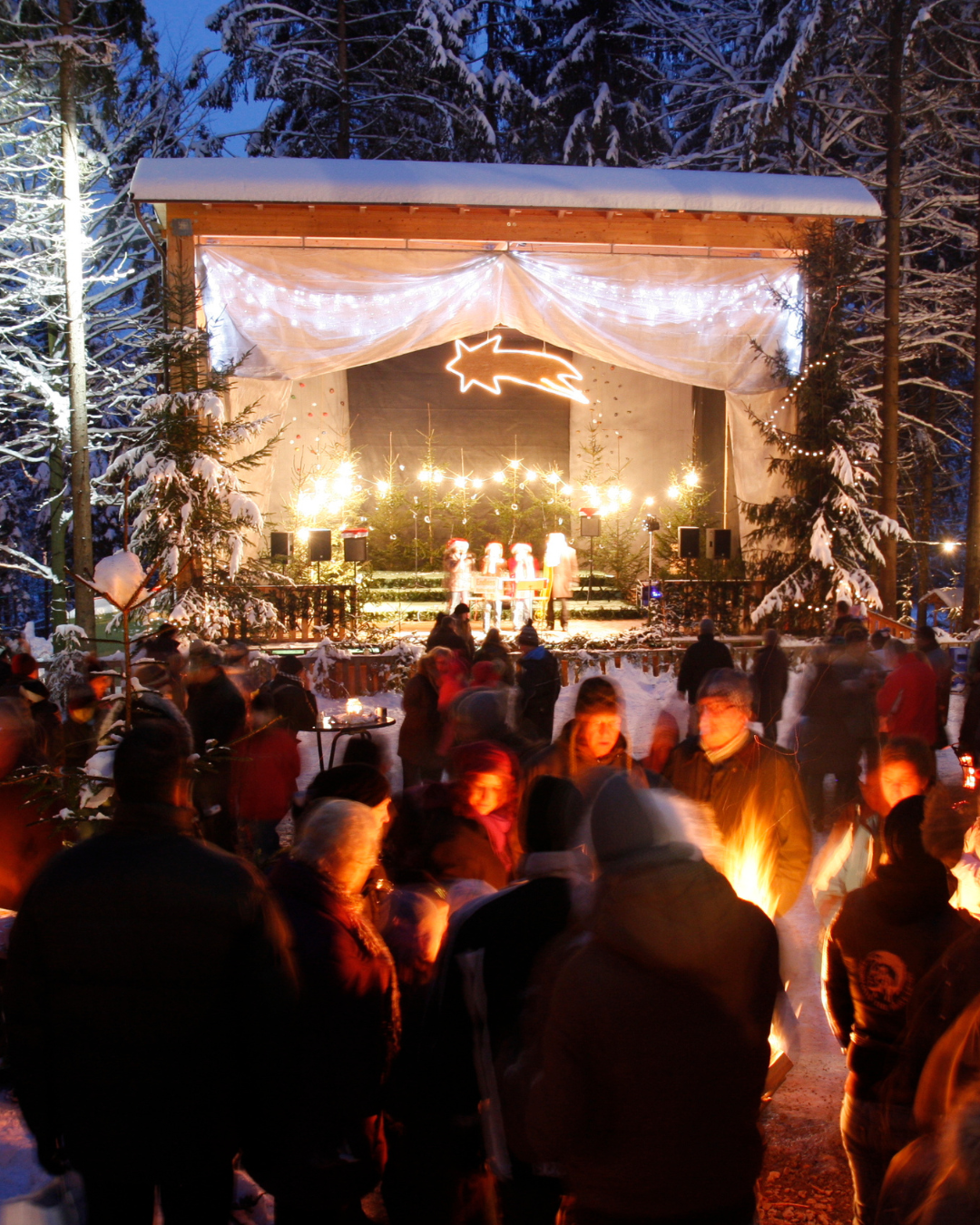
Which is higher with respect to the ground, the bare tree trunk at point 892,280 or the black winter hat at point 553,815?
the bare tree trunk at point 892,280

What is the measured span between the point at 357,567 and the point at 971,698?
10.6 metres

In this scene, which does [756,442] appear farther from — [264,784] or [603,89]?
[603,89]

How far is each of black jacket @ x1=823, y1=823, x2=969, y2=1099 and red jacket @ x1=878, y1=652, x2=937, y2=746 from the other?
4293 mm

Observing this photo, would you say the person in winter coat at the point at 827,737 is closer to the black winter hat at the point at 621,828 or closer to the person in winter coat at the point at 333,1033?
the person in winter coat at the point at 333,1033

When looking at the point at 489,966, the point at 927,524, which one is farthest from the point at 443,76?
the point at 489,966

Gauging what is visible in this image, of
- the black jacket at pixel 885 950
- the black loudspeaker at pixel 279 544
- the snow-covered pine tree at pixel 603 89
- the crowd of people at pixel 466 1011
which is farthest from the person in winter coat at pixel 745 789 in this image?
the snow-covered pine tree at pixel 603 89

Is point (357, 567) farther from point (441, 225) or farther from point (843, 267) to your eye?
point (843, 267)

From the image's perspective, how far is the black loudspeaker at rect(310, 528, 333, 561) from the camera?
13.5 m

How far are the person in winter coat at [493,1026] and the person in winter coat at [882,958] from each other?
80cm

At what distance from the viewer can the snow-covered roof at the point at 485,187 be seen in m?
12.1

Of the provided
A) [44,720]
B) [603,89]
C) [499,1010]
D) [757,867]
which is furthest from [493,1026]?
[603,89]

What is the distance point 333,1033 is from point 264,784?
3.03 meters

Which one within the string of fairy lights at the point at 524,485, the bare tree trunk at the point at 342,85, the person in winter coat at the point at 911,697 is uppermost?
the bare tree trunk at the point at 342,85

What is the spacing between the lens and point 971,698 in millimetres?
6809
